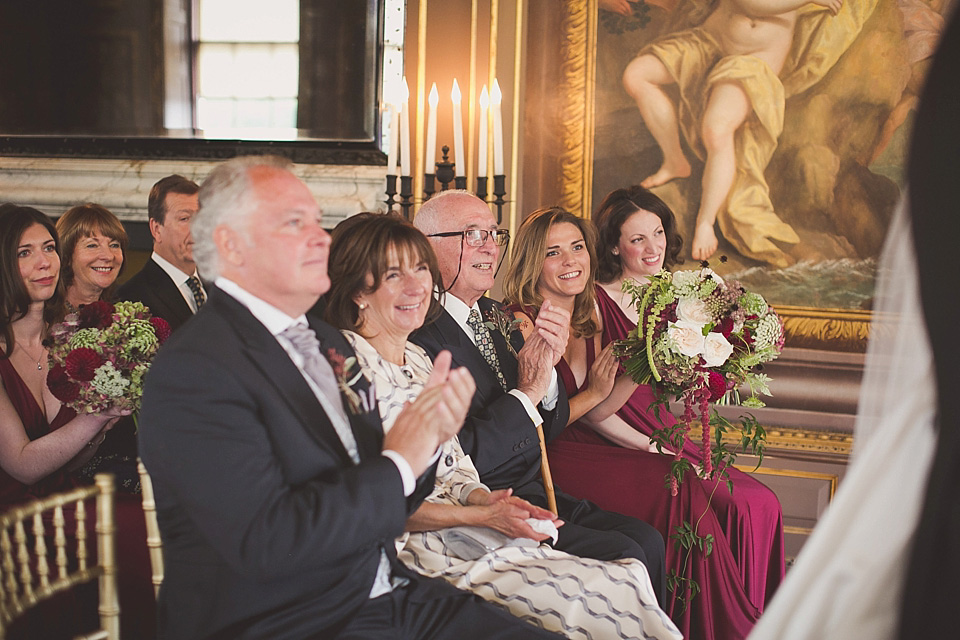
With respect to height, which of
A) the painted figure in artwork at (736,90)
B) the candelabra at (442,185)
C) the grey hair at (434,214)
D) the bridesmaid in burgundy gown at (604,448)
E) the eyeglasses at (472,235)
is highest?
the painted figure in artwork at (736,90)

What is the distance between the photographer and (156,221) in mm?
4039

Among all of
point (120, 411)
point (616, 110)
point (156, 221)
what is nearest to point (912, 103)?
point (616, 110)

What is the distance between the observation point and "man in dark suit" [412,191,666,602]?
2.96m

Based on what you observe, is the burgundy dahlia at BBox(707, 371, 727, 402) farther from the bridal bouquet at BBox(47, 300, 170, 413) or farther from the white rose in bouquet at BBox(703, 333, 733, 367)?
the bridal bouquet at BBox(47, 300, 170, 413)

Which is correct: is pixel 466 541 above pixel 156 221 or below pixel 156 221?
below

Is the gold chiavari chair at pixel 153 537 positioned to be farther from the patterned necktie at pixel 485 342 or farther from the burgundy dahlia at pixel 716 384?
the burgundy dahlia at pixel 716 384

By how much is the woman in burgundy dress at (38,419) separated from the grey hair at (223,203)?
1276 millimetres

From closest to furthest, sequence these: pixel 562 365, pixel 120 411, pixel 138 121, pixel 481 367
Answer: pixel 120 411
pixel 481 367
pixel 562 365
pixel 138 121

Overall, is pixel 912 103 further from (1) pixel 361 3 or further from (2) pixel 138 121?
(2) pixel 138 121

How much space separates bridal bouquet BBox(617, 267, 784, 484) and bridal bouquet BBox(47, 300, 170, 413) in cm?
182

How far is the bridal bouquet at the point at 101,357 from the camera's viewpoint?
2.80 m

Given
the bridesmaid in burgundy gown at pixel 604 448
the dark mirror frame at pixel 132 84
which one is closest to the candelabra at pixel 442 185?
the dark mirror frame at pixel 132 84

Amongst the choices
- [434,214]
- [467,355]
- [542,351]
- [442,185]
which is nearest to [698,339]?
[542,351]

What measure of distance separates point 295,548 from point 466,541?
3.30ft
